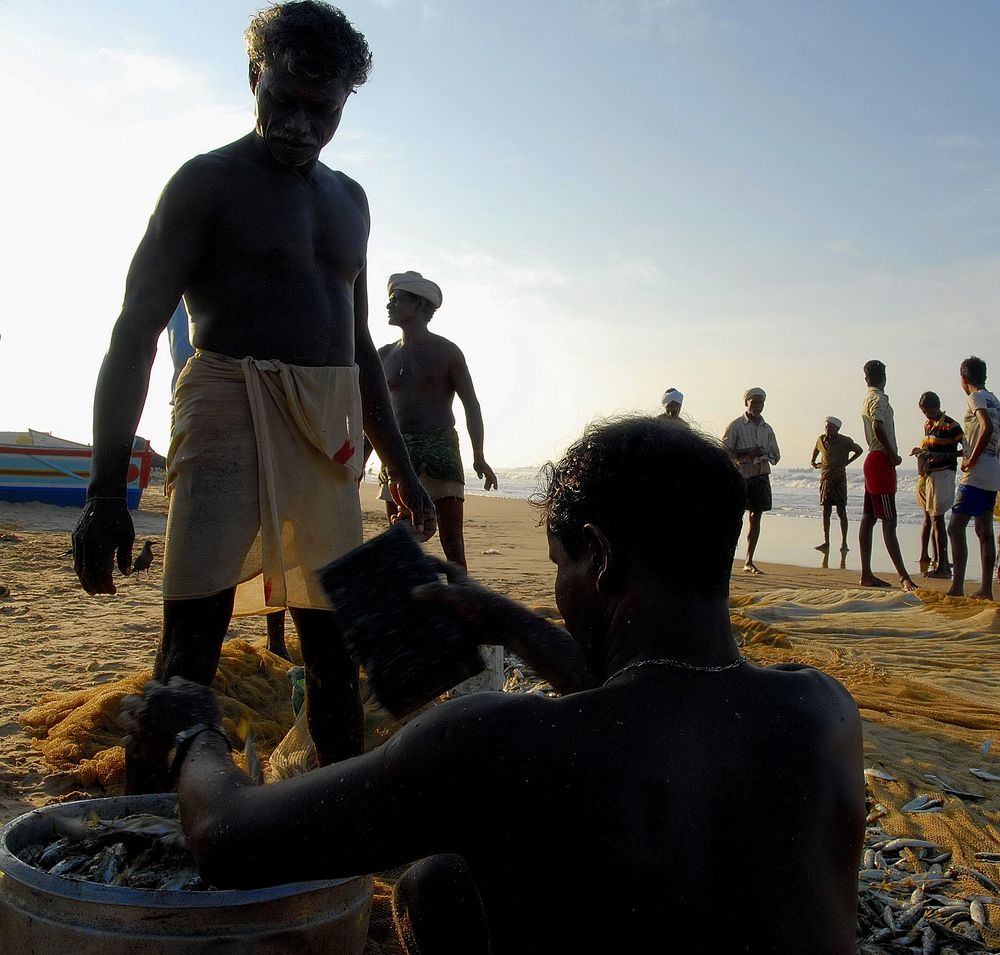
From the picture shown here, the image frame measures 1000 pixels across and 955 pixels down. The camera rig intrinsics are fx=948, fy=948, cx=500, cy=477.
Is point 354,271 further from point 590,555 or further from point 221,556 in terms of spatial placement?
point 590,555

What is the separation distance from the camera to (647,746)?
51.2 inches

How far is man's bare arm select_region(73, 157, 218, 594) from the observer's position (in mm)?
2377

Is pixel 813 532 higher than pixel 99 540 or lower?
lower

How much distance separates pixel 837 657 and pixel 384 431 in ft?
13.3

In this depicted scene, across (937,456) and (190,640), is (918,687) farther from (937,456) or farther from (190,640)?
(937,456)

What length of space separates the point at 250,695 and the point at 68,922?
287 centimetres

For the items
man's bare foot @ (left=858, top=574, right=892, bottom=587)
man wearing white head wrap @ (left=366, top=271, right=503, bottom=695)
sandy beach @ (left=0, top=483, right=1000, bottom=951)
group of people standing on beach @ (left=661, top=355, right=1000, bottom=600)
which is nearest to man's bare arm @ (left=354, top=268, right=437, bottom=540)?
sandy beach @ (left=0, top=483, right=1000, bottom=951)

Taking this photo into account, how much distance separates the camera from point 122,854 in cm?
194

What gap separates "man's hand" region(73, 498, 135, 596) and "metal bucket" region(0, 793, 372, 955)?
72 cm

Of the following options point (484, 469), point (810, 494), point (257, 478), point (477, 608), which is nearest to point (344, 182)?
point (257, 478)

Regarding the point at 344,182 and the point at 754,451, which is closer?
the point at 344,182

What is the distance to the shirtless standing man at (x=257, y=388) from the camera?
243 centimetres

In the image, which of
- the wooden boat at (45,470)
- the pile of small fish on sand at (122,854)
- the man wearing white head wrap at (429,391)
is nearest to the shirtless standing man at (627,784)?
the pile of small fish on sand at (122,854)

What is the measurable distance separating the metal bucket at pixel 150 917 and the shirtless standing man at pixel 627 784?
0.28 metres
